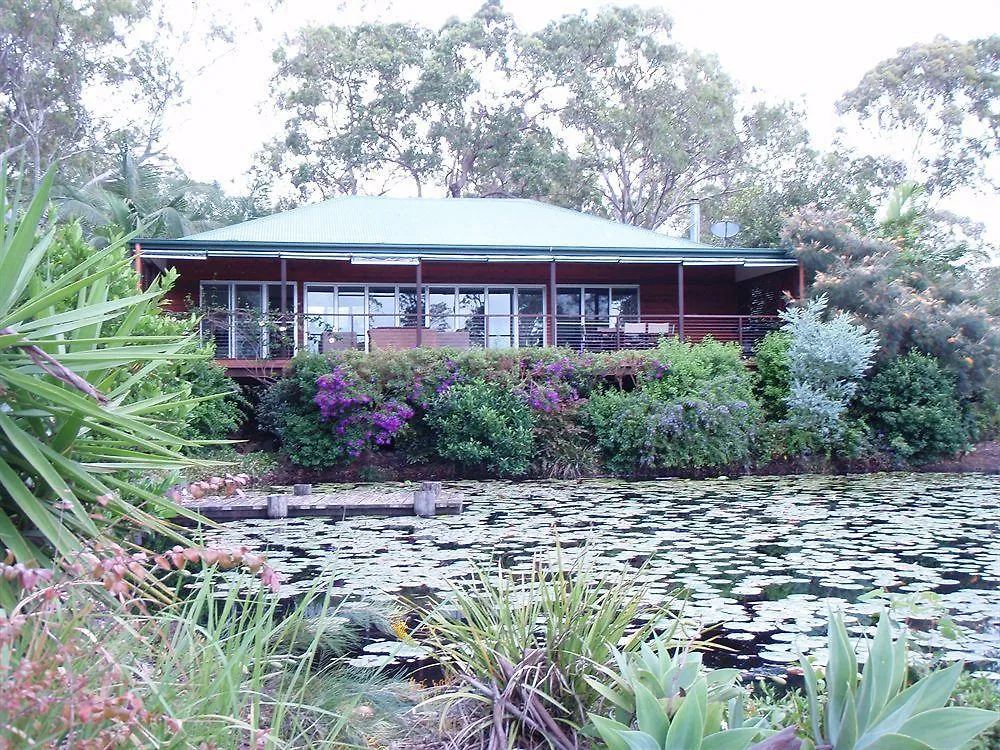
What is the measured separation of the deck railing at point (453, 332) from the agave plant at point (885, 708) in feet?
42.2

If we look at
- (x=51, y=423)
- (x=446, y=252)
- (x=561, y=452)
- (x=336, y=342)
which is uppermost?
(x=446, y=252)

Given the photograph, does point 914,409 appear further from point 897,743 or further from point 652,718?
point 652,718

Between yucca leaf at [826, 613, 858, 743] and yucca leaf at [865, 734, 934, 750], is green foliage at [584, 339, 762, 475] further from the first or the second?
yucca leaf at [865, 734, 934, 750]

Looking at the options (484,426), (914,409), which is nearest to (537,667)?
(484,426)

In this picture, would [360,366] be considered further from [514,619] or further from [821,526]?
[514,619]

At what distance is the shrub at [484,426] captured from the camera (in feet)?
47.9

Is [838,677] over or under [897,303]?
under

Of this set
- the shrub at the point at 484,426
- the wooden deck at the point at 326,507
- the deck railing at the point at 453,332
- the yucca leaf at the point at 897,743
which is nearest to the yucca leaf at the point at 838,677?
the yucca leaf at the point at 897,743

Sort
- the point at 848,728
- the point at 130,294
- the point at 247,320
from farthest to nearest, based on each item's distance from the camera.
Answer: the point at 247,320 < the point at 130,294 < the point at 848,728

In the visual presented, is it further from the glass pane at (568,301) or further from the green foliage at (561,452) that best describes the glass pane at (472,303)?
the green foliage at (561,452)

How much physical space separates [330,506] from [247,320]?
26.1 feet

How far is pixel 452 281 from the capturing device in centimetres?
2002

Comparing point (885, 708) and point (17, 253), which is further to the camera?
point (17, 253)

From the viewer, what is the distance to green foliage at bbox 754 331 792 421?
55.2ft
